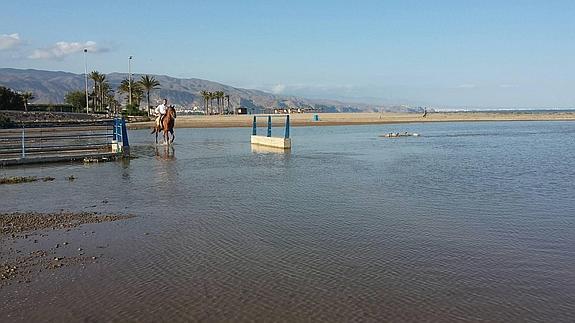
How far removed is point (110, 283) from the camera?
6.09m

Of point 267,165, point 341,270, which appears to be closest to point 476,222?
point 341,270

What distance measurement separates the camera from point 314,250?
294 inches

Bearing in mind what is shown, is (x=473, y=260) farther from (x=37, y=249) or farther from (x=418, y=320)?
(x=37, y=249)

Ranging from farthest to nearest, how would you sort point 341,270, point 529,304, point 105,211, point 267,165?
point 267,165 → point 105,211 → point 341,270 → point 529,304

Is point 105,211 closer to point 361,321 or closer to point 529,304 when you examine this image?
point 361,321

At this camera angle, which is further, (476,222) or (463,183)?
(463,183)

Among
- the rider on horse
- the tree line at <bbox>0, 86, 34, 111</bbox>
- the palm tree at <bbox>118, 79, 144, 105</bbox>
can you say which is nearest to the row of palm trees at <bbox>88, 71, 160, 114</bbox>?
the palm tree at <bbox>118, 79, 144, 105</bbox>

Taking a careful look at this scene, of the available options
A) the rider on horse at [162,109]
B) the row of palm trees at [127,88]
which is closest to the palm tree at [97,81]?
the row of palm trees at [127,88]

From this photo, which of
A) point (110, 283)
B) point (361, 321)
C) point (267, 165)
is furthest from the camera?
point (267, 165)

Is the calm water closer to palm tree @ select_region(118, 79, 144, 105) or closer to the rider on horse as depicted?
the rider on horse

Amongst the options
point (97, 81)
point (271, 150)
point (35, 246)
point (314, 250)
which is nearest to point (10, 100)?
point (97, 81)

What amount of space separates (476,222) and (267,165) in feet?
35.3

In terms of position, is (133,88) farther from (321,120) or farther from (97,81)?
(321,120)

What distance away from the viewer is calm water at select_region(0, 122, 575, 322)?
17.6ft
